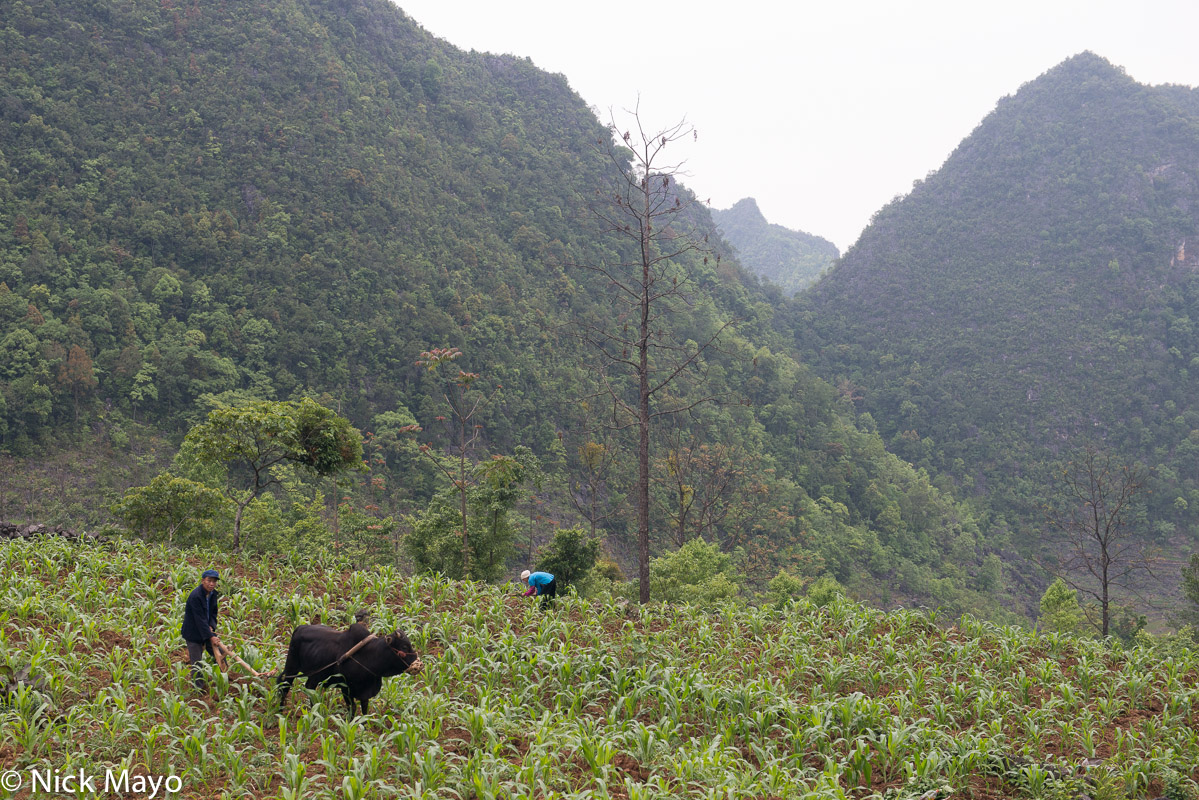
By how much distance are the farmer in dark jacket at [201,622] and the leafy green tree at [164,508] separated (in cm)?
1314

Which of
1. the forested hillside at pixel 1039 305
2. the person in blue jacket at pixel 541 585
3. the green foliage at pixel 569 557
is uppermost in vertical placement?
the forested hillside at pixel 1039 305

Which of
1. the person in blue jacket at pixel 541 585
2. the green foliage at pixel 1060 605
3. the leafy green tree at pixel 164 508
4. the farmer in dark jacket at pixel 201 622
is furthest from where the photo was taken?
the green foliage at pixel 1060 605

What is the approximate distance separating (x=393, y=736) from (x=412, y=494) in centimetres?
3719

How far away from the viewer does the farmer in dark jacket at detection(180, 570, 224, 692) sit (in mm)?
5746

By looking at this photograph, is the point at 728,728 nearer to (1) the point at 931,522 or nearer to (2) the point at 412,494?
(2) the point at 412,494

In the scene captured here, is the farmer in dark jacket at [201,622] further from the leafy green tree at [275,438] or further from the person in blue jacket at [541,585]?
the leafy green tree at [275,438]

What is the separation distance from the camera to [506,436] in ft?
163

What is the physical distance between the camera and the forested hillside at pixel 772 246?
542ft

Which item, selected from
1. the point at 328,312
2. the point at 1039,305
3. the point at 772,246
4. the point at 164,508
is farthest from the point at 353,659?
the point at 772,246

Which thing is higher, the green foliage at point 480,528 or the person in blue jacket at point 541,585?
the person in blue jacket at point 541,585

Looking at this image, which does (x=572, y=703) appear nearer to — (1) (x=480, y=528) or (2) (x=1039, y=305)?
(1) (x=480, y=528)

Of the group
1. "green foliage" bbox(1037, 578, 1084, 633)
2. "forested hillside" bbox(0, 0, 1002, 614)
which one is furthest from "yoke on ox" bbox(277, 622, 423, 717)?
"green foliage" bbox(1037, 578, 1084, 633)

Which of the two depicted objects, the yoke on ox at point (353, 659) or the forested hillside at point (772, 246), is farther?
the forested hillside at point (772, 246)

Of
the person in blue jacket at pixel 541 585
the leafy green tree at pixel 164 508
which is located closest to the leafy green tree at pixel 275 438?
the leafy green tree at pixel 164 508
